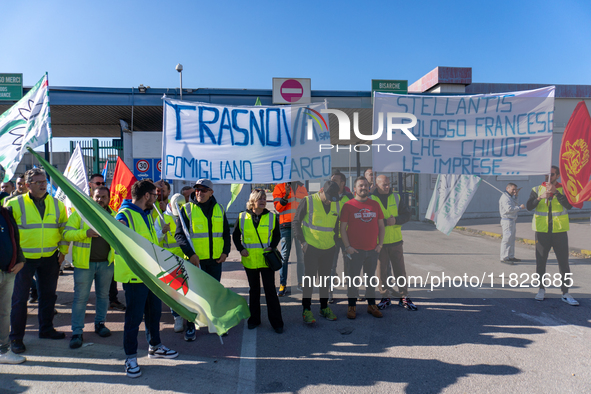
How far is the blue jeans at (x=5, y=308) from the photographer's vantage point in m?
3.70

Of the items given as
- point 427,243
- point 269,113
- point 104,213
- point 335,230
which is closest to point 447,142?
point 335,230

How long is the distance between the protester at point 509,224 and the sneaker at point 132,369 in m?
7.91

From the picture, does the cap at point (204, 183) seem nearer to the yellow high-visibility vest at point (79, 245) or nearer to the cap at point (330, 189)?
the yellow high-visibility vest at point (79, 245)

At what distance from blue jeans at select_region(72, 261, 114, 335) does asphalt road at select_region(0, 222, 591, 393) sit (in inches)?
10.3

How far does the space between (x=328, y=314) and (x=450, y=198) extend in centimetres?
253

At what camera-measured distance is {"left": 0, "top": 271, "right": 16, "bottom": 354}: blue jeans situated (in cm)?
370

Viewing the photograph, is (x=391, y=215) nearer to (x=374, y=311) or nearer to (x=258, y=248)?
(x=374, y=311)

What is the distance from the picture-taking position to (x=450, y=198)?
5395 mm

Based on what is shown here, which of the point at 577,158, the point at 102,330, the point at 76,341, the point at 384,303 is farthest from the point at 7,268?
the point at 577,158

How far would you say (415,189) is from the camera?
1770cm

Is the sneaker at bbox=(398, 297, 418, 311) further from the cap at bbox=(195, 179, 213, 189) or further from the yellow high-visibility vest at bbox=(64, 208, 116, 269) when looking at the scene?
A: the yellow high-visibility vest at bbox=(64, 208, 116, 269)

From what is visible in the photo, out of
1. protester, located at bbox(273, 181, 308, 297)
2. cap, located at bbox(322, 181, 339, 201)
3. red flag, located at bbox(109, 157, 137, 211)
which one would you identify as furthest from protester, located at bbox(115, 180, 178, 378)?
protester, located at bbox(273, 181, 308, 297)

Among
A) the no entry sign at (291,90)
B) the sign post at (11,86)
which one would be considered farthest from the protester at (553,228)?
the sign post at (11,86)

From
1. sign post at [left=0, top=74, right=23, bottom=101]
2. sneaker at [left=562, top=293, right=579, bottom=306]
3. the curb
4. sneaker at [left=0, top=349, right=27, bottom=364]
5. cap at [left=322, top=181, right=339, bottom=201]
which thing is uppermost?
sign post at [left=0, top=74, right=23, bottom=101]
